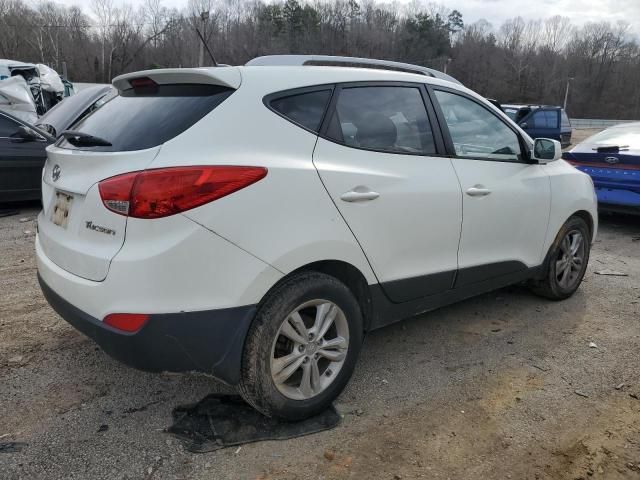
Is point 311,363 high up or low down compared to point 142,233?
down

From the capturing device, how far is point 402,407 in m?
2.99

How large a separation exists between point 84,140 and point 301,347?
150 cm

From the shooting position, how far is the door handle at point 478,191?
344 cm

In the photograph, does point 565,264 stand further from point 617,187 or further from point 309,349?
point 617,187

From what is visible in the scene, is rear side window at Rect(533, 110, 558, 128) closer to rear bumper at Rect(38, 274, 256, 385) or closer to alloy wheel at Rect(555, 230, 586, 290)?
alloy wheel at Rect(555, 230, 586, 290)

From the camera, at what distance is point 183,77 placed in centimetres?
265

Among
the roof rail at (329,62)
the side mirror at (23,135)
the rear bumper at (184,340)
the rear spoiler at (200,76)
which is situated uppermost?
the roof rail at (329,62)

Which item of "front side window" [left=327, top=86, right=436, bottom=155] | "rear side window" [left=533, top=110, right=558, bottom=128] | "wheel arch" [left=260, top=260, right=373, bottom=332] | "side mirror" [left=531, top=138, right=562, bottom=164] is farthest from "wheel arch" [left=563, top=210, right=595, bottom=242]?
"rear side window" [left=533, top=110, right=558, bottom=128]

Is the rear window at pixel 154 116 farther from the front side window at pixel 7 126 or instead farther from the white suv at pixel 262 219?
the front side window at pixel 7 126

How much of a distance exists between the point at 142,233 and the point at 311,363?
1.09 meters

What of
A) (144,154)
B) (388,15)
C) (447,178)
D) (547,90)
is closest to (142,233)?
(144,154)

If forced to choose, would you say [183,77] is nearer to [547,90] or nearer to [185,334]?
[185,334]

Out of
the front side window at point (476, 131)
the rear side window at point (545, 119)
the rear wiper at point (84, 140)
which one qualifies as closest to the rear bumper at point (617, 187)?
the front side window at point (476, 131)

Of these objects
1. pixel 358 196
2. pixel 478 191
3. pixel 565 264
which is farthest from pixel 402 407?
pixel 565 264
